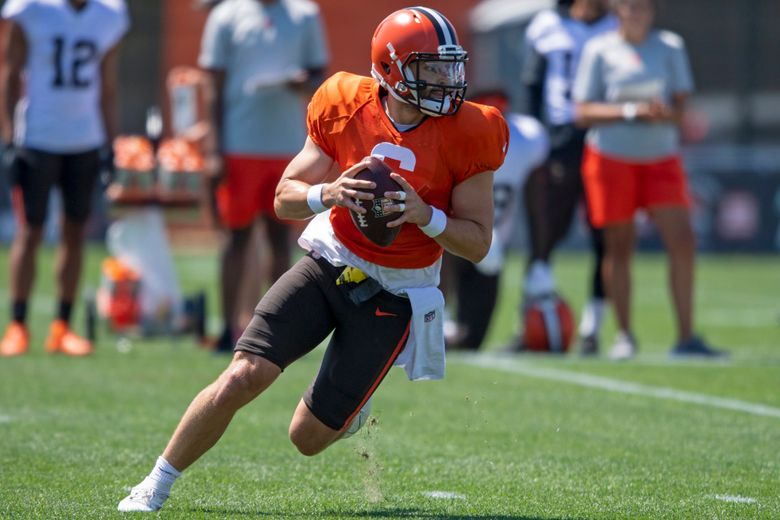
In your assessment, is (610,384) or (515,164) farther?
(515,164)

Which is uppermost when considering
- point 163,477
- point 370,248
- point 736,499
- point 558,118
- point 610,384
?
point 370,248

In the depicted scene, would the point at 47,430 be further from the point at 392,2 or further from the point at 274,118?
the point at 392,2

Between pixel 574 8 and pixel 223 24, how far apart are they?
2.47 m

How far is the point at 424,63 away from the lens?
4.62 metres

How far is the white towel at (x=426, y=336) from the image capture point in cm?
475

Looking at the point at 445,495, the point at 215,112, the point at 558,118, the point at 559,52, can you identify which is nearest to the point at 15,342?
the point at 215,112

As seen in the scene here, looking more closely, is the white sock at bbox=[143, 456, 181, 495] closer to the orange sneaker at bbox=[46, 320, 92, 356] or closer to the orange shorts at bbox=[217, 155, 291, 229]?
the orange sneaker at bbox=[46, 320, 92, 356]

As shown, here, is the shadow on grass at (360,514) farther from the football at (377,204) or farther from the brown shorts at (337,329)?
the football at (377,204)

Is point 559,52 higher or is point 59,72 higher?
point 59,72

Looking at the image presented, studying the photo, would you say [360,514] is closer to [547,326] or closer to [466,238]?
[466,238]

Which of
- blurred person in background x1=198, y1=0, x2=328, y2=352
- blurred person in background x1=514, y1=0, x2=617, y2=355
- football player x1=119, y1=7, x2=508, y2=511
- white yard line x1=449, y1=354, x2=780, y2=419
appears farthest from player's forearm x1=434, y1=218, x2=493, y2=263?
blurred person in background x1=514, y1=0, x2=617, y2=355

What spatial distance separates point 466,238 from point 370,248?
0.34m

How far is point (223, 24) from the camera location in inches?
341

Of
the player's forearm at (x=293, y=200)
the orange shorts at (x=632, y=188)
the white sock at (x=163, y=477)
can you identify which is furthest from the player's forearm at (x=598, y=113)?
the white sock at (x=163, y=477)
